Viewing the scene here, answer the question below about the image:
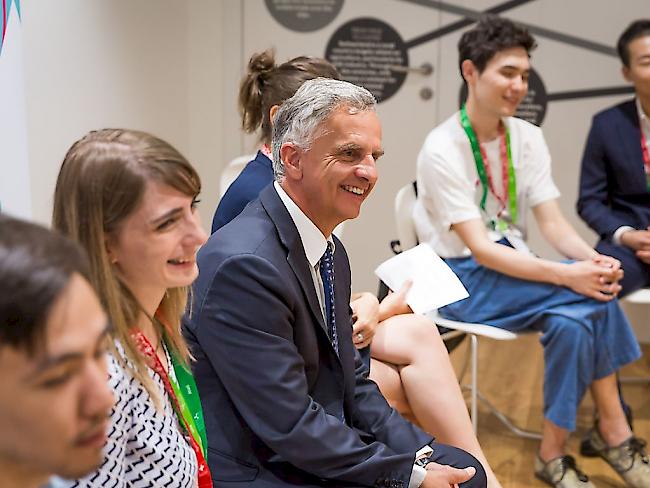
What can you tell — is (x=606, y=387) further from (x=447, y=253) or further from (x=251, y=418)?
(x=251, y=418)

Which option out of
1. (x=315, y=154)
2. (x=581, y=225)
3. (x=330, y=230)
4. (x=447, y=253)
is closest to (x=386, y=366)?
(x=330, y=230)

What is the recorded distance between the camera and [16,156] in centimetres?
242

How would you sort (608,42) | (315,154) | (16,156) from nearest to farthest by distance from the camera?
(315,154), (16,156), (608,42)

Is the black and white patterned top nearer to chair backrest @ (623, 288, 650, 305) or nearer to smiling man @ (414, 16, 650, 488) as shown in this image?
smiling man @ (414, 16, 650, 488)

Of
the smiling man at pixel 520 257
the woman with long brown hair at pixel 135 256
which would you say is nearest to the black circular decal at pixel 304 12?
the smiling man at pixel 520 257

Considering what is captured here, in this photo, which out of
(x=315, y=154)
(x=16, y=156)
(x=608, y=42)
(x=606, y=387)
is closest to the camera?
(x=315, y=154)

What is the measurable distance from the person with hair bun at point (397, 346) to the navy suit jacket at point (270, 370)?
1.31 feet

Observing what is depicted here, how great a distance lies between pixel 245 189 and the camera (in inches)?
98.6

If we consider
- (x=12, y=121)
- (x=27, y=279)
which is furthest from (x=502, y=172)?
(x=27, y=279)

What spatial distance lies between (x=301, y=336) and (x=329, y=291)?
0.62 ft

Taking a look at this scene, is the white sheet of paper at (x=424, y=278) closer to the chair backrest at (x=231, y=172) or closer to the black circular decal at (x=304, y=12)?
Result: the chair backrest at (x=231, y=172)

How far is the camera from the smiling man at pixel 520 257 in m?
3.13

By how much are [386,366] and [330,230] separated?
0.57 meters

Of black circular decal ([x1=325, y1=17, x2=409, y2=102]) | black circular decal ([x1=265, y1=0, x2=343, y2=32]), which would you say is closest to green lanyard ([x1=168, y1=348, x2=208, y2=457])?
black circular decal ([x1=325, y1=17, x2=409, y2=102])
